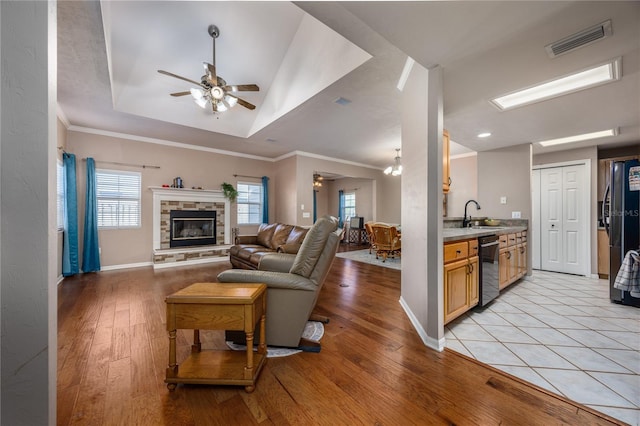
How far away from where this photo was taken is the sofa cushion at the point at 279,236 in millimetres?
4102

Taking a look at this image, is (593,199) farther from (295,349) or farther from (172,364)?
(172,364)

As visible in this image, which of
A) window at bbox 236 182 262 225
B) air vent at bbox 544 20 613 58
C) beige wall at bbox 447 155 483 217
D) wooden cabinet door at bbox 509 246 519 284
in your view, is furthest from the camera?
window at bbox 236 182 262 225

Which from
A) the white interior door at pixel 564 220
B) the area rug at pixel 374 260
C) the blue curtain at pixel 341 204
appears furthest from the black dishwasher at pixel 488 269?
the blue curtain at pixel 341 204

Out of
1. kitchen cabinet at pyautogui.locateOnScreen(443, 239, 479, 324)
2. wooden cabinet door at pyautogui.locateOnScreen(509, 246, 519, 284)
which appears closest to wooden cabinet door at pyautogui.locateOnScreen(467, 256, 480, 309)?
kitchen cabinet at pyautogui.locateOnScreen(443, 239, 479, 324)

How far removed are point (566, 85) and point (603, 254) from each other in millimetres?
3502

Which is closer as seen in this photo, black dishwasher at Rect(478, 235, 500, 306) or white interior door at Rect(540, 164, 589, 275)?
black dishwasher at Rect(478, 235, 500, 306)

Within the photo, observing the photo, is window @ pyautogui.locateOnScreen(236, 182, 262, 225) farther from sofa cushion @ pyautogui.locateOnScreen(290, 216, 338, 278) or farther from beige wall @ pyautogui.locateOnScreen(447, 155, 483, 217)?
beige wall @ pyautogui.locateOnScreen(447, 155, 483, 217)

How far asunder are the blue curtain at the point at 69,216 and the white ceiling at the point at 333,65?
0.83 m

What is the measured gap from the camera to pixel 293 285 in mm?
1793

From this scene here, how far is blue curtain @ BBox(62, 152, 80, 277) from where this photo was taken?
3.93m

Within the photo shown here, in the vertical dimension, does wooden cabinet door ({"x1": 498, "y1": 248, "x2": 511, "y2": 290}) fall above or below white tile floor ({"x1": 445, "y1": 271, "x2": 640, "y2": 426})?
above

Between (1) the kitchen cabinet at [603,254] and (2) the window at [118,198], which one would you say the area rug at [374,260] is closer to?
(1) the kitchen cabinet at [603,254]

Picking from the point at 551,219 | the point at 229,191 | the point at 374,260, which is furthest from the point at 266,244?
the point at 551,219

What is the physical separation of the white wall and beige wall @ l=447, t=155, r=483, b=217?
6831 mm
